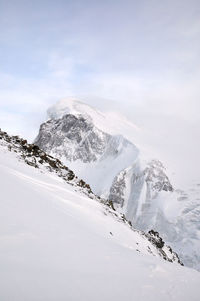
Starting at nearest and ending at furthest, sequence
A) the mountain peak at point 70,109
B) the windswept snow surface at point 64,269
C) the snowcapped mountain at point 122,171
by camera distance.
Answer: the windswept snow surface at point 64,269 < the snowcapped mountain at point 122,171 < the mountain peak at point 70,109

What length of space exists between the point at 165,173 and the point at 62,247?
98.0m

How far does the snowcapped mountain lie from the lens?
223 feet

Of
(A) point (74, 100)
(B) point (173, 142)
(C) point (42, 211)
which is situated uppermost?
(A) point (74, 100)

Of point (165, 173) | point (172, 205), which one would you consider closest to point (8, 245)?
point (172, 205)

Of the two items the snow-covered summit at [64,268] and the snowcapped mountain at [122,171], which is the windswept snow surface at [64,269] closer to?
the snow-covered summit at [64,268]

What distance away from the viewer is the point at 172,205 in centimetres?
7706

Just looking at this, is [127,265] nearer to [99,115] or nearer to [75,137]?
[75,137]

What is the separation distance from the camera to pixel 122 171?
317 ft

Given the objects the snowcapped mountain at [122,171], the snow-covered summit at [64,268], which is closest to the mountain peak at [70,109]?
the snowcapped mountain at [122,171]

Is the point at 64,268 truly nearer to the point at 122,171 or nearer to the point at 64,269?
the point at 64,269

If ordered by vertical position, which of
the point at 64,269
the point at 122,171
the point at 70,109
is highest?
the point at 70,109

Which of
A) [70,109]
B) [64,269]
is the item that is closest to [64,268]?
[64,269]

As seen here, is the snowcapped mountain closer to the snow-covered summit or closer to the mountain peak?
the mountain peak

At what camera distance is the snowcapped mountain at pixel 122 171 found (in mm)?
67875
